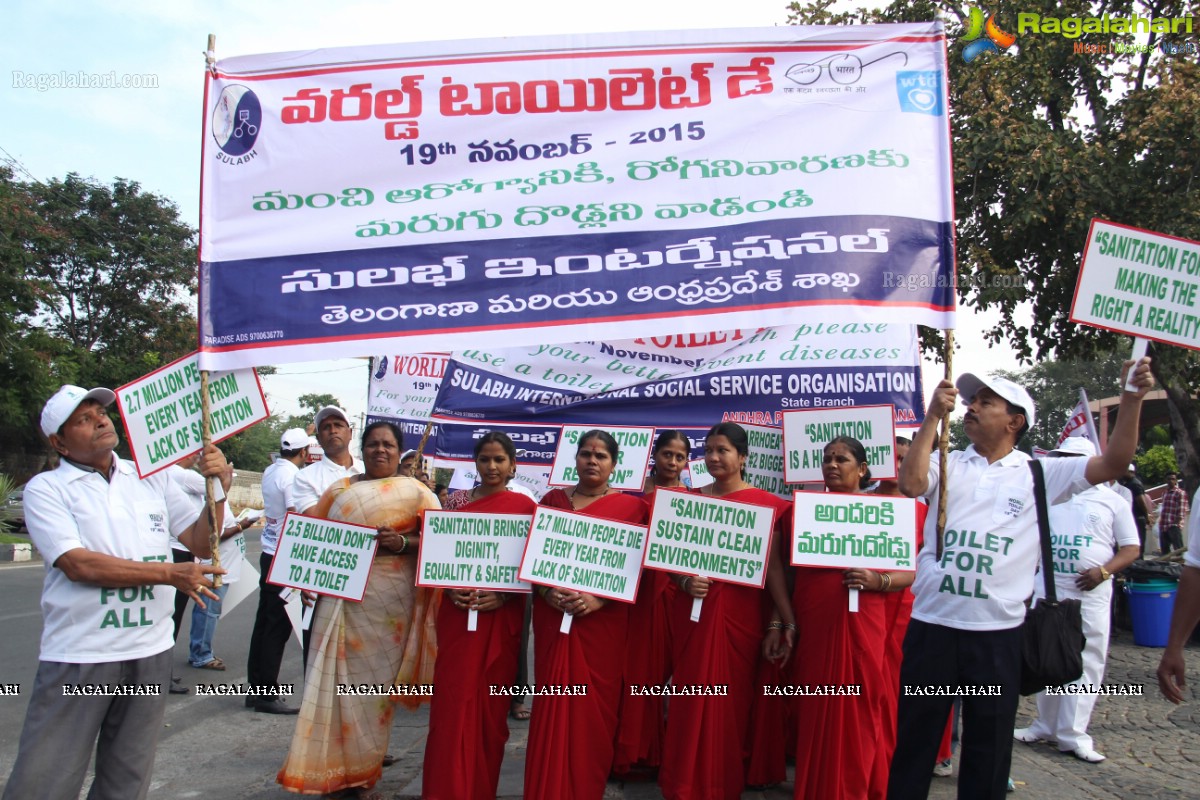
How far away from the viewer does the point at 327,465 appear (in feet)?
20.2

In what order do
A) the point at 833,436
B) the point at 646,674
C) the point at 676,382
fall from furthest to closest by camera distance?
the point at 676,382
the point at 833,436
the point at 646,674

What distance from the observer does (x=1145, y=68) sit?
1130cm

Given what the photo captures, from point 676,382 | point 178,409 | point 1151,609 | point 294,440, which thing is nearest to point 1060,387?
point 1151,609

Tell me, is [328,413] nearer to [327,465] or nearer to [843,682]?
[327,465]

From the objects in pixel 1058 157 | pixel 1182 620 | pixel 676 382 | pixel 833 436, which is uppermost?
pixel 1058 157

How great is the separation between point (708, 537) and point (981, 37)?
379 inches

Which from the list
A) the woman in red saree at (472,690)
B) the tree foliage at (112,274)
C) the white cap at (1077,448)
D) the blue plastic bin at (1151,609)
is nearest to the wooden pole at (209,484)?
the woman in red saree at (472,690)

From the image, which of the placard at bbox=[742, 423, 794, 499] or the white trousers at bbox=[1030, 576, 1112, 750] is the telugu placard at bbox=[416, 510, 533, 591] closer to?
the placard at bbox=[742, 423, 794, 499]

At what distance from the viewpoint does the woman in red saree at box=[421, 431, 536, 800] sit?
13.1ft

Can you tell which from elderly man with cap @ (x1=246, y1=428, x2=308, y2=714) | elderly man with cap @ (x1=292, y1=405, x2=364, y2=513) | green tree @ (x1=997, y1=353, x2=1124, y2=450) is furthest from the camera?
green tree @ (x1=997, y1=353, x2=1124, y2=450)

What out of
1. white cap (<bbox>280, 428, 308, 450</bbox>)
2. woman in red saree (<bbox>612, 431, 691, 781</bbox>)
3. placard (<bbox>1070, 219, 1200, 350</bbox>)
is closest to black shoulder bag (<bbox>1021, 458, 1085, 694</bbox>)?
placard (<bbox>1070, 219, 1200, 350</bbox>)

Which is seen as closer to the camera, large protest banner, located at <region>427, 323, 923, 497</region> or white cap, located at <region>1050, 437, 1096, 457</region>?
white cap, located at <region>1050, 437, 1096, 457</region>

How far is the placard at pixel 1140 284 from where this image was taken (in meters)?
3.46

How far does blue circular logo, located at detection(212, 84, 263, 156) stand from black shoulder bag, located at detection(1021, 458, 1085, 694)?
3.56 m
